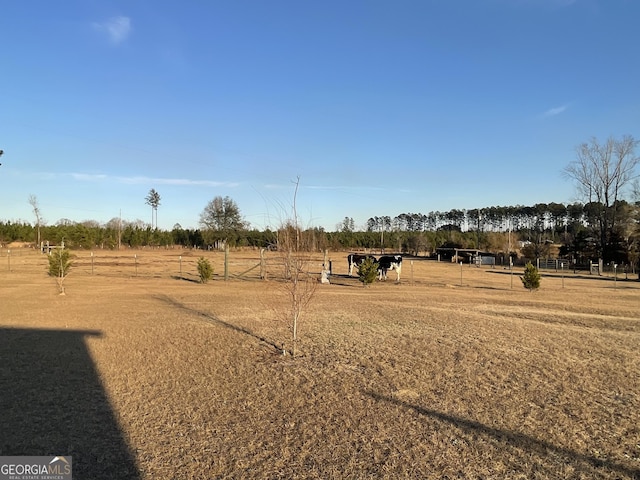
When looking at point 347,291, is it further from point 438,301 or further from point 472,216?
point 472,216

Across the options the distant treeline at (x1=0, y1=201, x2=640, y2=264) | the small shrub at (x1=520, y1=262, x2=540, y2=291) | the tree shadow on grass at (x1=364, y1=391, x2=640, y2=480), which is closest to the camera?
the tree shadow on grass at (x1=364, y1=391, x2=640, y2=480)

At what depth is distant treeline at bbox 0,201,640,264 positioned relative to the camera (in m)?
47.9

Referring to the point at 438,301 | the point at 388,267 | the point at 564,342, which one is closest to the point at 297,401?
the point at 564,342

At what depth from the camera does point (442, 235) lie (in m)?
95.2

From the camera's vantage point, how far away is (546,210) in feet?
355

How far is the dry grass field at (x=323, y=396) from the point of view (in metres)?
4.14

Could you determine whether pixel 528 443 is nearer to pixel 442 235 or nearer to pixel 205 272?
pixel 205 272

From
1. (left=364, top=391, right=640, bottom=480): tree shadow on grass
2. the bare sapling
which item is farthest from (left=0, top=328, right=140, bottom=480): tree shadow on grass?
the bare sapling

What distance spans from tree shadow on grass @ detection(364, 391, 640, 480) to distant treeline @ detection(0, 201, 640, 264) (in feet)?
16.9

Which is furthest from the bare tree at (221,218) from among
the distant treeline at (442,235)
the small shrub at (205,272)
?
the small shrub at (205,272)

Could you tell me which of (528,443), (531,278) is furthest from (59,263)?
(531,278)

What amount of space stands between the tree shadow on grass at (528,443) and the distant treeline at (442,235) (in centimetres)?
515

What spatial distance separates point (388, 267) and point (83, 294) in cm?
1671

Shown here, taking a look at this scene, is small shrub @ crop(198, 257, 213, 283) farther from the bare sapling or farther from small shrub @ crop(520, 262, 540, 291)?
small shrub @ crop(520, 262, 540, 291)
